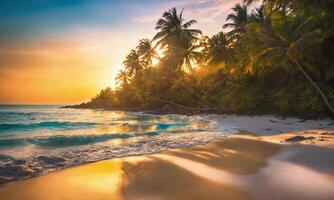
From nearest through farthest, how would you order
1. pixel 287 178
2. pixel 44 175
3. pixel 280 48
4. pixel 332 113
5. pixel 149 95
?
pixel 287 178
pixel 44 175
pixel 332 113
pixel 280 48
pixel 149 95

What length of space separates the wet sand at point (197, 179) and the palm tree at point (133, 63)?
4376cm

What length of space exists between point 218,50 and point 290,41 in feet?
45.4

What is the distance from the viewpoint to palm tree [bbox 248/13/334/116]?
1511 centimetres

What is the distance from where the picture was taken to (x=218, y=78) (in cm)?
3256

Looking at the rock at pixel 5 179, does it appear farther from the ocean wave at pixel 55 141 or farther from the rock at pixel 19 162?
the ocean wave at pixel 55 141

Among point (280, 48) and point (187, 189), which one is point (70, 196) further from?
point (280, 48)

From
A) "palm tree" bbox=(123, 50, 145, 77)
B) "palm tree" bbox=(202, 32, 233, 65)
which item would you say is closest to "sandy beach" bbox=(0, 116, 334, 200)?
"palm tree" bbox=(202, 32, 233, 65)

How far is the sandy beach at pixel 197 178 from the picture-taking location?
3.58m

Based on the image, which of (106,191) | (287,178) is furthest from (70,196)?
Answer: (287,178)

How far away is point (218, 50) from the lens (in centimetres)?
2980

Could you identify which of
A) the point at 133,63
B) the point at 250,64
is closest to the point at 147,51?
the point at 133,63

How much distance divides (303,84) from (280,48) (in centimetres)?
488

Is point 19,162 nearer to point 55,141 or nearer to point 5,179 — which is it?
point 5,179

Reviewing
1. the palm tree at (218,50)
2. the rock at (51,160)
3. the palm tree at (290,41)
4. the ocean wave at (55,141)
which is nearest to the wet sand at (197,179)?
the rock at (51,160)
